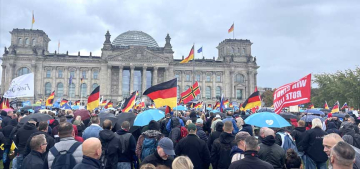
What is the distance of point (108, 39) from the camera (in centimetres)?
7350

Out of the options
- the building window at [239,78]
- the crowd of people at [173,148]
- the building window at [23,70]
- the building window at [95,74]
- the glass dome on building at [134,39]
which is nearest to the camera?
the crowd of people at [173,148]

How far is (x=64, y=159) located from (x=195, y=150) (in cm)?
311

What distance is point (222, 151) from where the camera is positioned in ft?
24.2

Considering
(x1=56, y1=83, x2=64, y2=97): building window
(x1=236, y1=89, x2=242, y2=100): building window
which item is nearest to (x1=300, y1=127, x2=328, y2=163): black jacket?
(x1=236, y1=89, x2=242, y2=100): building window

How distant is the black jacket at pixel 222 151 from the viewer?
24.0 ft

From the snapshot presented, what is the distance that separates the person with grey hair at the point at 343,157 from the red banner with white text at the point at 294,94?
5991 mm

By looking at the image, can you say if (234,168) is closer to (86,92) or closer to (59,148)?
(59,148)

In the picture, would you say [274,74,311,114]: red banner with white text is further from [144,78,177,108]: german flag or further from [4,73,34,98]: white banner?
[4,73,34,98]: white banner

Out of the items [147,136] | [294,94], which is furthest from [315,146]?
[147,136]

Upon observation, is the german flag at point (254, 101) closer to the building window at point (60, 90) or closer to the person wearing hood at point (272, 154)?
the person wearing hood at point (272, 154)

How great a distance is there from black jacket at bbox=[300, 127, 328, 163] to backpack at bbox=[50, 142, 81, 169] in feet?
21.2

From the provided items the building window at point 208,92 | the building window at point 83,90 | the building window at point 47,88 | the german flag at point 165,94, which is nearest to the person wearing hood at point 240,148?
the german flag at point 165,94

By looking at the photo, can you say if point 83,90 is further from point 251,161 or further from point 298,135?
point 251,161

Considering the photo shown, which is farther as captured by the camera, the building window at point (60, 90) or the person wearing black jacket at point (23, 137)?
the building window at point (60, 90)
